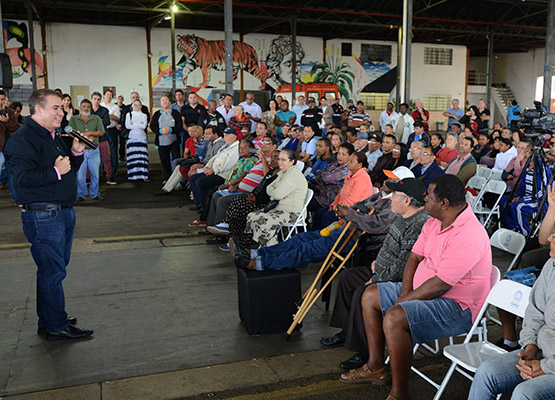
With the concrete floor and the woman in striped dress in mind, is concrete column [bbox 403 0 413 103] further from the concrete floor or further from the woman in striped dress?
the concrete floor

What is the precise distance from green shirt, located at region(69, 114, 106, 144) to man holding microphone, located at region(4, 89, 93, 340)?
17.7ft

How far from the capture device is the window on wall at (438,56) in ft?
95.5

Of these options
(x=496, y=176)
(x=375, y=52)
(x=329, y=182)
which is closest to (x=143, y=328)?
(x=329, y=182)

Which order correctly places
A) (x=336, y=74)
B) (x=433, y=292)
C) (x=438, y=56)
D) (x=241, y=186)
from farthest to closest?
(x=438, y=56) → (x=336, y=74) → (x=241, y=186) → (x=433, y=292)

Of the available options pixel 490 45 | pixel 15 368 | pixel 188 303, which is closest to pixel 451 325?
pixel 188 303

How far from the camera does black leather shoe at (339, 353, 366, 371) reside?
342 cm

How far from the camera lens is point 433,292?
3.00m

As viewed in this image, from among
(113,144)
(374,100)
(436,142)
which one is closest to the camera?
(436,142)

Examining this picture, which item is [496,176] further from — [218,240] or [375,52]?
[375,52]

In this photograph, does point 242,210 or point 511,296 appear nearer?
point 511,296

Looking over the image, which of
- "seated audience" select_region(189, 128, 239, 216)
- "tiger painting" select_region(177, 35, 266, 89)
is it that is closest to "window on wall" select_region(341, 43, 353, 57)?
"tiger painting" select_region(177, 35, 266, 89)

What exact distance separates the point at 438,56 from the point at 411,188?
28.2 metres

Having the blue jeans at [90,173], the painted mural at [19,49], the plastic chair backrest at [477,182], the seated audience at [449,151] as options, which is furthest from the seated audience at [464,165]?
the painted mural at [19,49]

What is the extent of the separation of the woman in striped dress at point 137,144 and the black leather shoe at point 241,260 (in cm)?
741
